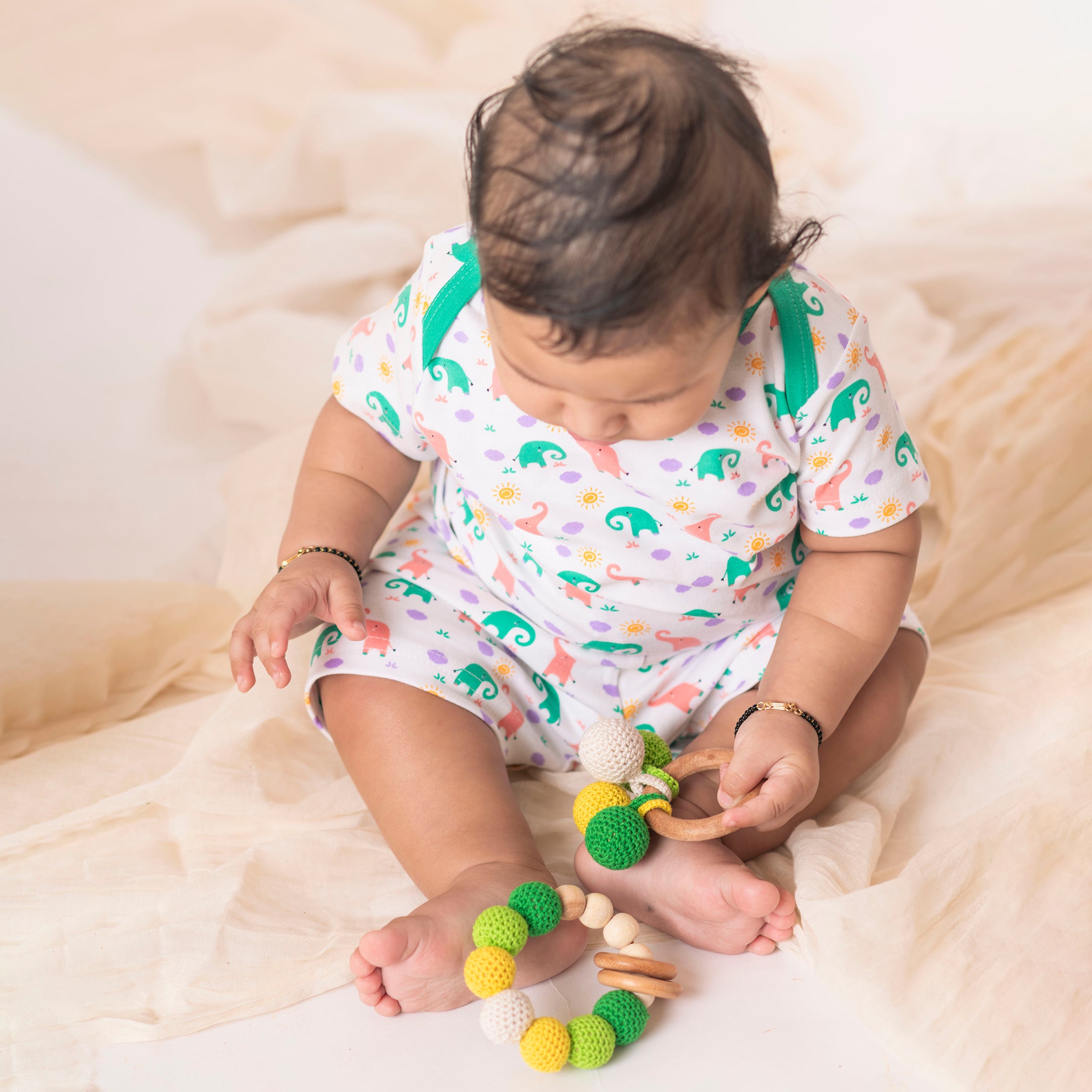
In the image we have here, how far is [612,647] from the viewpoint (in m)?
0.89

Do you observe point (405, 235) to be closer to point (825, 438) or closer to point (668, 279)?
point (825, 438)

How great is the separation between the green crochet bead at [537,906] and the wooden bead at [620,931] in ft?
0.15

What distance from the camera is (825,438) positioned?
2.56 feet

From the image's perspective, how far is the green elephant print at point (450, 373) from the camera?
0.83 meters

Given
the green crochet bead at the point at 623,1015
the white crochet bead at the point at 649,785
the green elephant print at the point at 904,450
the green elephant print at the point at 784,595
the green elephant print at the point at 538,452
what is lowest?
the green crochet bead at the point at 623,1015

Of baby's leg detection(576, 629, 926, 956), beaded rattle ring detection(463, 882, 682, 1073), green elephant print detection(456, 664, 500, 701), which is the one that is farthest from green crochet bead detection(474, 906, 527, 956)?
green elephant print detection(456, 664, 500, 701)

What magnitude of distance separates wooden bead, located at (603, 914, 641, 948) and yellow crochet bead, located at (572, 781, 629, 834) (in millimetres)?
60

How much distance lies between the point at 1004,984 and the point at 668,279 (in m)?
0.42

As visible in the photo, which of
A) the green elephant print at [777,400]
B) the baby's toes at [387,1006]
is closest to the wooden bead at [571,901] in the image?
the baby's toes at [387,1006]

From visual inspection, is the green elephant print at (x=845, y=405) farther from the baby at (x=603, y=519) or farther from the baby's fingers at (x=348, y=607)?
the baby's fingers at (x=348, y=607)

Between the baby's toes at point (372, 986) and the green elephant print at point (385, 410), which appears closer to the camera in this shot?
the baby's toes at point (372, 986)

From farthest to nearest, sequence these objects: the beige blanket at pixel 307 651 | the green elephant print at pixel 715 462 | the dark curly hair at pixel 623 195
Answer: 1. the green elephant print at pixel 715 462
2. the beige blanket at pixel 307 651
3. the dark curly hair at pixel 623 195

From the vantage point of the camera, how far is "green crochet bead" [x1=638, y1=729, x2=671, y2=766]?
0.79 m

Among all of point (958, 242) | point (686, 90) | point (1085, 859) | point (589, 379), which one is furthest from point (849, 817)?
point (958, 242)
